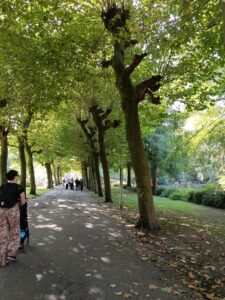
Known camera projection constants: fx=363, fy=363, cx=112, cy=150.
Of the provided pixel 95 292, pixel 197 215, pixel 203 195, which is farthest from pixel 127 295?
pixel 203 195

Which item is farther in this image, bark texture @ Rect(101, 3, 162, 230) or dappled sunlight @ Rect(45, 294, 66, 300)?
bark texture @ Rect(101, 3, 162, 230)

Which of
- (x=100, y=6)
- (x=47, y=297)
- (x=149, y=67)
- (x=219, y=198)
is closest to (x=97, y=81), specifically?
(x=149, y=67)

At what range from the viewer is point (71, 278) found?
22.2 feet

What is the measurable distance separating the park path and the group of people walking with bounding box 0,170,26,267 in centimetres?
28

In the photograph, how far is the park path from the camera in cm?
600

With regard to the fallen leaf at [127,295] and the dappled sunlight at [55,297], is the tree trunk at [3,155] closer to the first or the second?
the dappled sunlight at [55,297]

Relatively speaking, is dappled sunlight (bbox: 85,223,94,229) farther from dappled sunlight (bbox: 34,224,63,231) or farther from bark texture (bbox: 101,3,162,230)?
bark texture (bbox: 101,3,162,230)

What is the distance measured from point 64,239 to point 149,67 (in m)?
9.90

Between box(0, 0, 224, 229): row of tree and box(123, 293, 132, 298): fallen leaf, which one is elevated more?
box(0, 0, 224, 229): row of tree

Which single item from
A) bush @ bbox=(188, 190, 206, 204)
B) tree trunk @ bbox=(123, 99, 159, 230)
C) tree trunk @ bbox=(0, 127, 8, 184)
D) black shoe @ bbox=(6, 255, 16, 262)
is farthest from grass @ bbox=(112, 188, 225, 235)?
black shoe @ bbox=(6, 255, 16, 262)

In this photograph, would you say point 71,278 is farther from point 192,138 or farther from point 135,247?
point 192,138

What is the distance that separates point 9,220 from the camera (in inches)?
307

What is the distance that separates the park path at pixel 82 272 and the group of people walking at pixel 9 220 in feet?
0.91

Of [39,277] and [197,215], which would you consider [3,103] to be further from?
[39,277]
